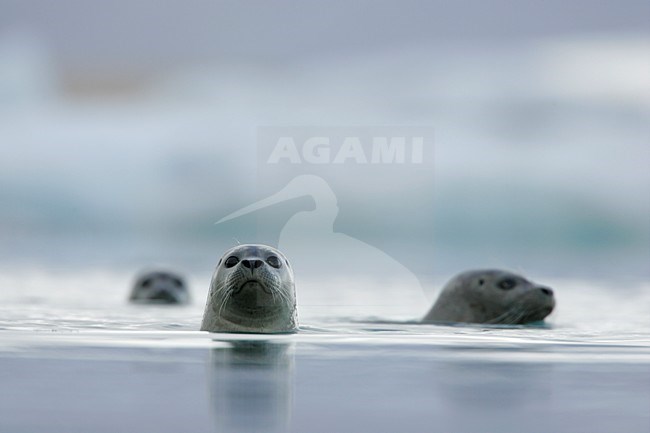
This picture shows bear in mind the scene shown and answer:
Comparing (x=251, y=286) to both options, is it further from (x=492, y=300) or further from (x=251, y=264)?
(x=492, y=300)

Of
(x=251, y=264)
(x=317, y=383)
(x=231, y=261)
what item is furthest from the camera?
(x=231, y=261)

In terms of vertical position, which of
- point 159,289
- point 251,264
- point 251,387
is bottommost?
point 251,387

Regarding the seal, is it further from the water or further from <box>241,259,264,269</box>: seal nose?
the water

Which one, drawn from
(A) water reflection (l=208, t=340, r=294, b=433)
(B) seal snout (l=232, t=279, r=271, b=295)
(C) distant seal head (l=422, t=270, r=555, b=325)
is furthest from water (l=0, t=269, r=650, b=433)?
(C) distant seal head (l=422, t=270, r=555, b=325)

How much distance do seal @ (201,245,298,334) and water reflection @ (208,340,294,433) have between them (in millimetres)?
1823

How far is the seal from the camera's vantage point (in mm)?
6609

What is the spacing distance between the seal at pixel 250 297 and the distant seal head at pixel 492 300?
9.25 feet

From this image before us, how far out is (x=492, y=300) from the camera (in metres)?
9.52

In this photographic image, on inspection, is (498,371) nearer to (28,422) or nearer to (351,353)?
(351,353)

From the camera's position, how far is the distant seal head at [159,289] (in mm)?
12445

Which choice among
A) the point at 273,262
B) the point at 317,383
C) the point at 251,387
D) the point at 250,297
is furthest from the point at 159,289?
the point at 251,387

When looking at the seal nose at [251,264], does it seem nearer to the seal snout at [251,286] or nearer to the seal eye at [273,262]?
the seal snout at [251,286]

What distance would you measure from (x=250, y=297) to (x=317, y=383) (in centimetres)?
310

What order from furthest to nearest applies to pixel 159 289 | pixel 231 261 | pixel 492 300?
pixel 159 289 < pixel 492 300 < pixel 231 261
